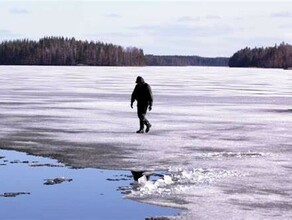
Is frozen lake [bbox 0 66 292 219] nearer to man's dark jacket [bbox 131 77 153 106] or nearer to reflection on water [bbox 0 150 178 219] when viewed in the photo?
reflection on water [bbox 0 150 178 219]

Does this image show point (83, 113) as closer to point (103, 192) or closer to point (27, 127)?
point (27, 127)

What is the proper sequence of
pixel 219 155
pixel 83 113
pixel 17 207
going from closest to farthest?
1. pixel 17 207
2. pixel 219 155
3. pixel 83 113

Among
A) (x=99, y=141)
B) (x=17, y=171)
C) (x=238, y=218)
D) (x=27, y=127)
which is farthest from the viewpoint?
(x=27, y=127)

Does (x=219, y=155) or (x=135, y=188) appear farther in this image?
(x=219, y=155)

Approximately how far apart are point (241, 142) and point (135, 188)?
26.4ft

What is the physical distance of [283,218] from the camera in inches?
413

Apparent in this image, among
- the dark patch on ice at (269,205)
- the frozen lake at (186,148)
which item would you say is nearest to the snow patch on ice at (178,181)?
the frozen lake at (186,148)

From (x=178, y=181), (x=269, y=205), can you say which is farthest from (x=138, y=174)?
(x=269, y=205)

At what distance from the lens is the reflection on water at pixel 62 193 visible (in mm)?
10969

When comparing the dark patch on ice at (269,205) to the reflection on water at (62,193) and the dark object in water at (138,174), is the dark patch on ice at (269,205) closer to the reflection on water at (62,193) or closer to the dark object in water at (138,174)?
the reflection on water at (62,193)

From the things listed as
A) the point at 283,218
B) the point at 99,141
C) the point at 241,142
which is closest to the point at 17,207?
the point at 283,218

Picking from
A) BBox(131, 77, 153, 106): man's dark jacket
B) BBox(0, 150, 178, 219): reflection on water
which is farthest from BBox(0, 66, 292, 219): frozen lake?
BBox(131, 77, 153, 106): man's dark jacket

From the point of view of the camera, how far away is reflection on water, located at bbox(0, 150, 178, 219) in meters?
11.0

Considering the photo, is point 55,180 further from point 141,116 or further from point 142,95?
point 142,95
